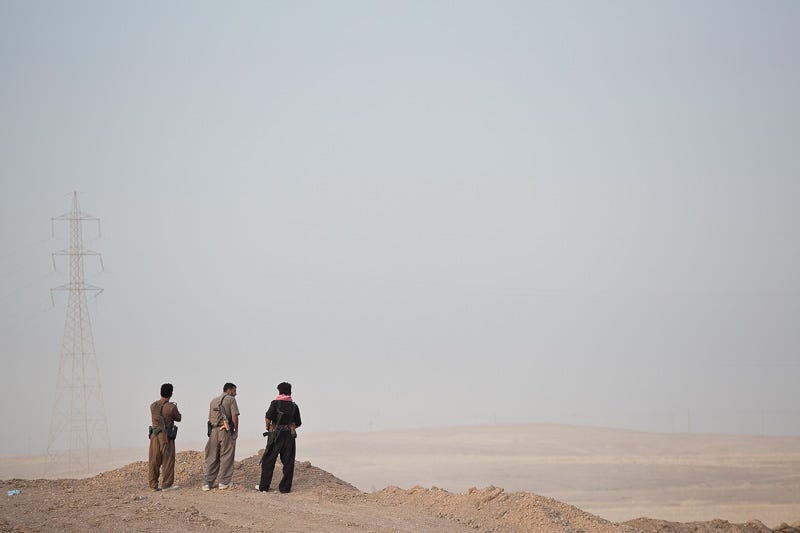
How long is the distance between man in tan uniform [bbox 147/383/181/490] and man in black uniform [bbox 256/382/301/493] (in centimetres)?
177

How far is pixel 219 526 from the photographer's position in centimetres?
1526

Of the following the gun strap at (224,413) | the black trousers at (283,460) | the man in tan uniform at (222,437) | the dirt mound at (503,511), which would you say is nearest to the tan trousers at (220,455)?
the man in tan uniform at (222,437)

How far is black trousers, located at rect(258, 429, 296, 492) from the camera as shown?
1848 cm

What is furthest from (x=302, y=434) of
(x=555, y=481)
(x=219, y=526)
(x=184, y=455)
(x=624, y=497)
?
(x=219, y=526)

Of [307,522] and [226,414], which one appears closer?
[307,522]

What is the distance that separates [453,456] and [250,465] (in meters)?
65.4

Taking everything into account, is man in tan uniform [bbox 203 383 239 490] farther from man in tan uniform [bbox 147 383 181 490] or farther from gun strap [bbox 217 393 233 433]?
man in tan uniform [bbox 147 383 181 490]

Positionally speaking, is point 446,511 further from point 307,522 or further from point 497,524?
point 307,522

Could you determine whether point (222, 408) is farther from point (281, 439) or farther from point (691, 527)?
point (691, 527)

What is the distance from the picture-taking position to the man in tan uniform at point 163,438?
18.6 m

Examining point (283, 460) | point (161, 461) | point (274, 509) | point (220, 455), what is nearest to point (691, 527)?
point (283, 460)

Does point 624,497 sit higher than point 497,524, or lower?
lower

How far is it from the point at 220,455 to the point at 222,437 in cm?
39

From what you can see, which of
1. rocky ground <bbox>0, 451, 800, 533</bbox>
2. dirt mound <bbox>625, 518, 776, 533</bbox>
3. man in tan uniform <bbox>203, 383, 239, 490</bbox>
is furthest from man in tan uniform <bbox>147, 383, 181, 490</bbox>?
dirt mound <bbox>625, 518, 776, 533</bbox>
